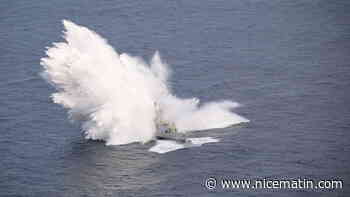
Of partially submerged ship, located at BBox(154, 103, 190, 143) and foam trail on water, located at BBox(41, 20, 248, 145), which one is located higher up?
foam trail on water, located at BBox(41, 20, 248, 145)

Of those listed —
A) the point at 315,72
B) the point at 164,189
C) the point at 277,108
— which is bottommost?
the point at 164,189

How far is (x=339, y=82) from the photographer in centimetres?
18600

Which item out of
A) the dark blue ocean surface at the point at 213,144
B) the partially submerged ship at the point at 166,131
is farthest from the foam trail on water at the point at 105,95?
the dark blue ocean surface at the point at 213,144

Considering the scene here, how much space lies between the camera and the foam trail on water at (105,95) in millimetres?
165750

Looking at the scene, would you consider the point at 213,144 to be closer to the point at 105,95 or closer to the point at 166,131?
the point at 166,131

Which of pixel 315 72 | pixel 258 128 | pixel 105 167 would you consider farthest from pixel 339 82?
pixel 105 167

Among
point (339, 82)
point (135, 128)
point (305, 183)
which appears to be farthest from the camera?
point (339, 82)

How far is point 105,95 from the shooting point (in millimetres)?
166625

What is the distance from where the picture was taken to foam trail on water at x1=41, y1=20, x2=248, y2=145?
165750 millimetres

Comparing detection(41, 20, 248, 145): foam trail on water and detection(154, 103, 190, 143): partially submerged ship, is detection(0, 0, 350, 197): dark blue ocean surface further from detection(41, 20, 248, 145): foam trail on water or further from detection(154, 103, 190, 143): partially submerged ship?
detection(154, 103, 190, 143): partially submerged ship

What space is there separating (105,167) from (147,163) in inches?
275

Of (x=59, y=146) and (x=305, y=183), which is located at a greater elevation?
(x=59, y=146)

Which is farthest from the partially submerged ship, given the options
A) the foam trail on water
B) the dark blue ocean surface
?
the dark blue ocean surface

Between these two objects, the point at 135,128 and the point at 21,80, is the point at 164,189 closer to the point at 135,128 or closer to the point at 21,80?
the point at 135,128
